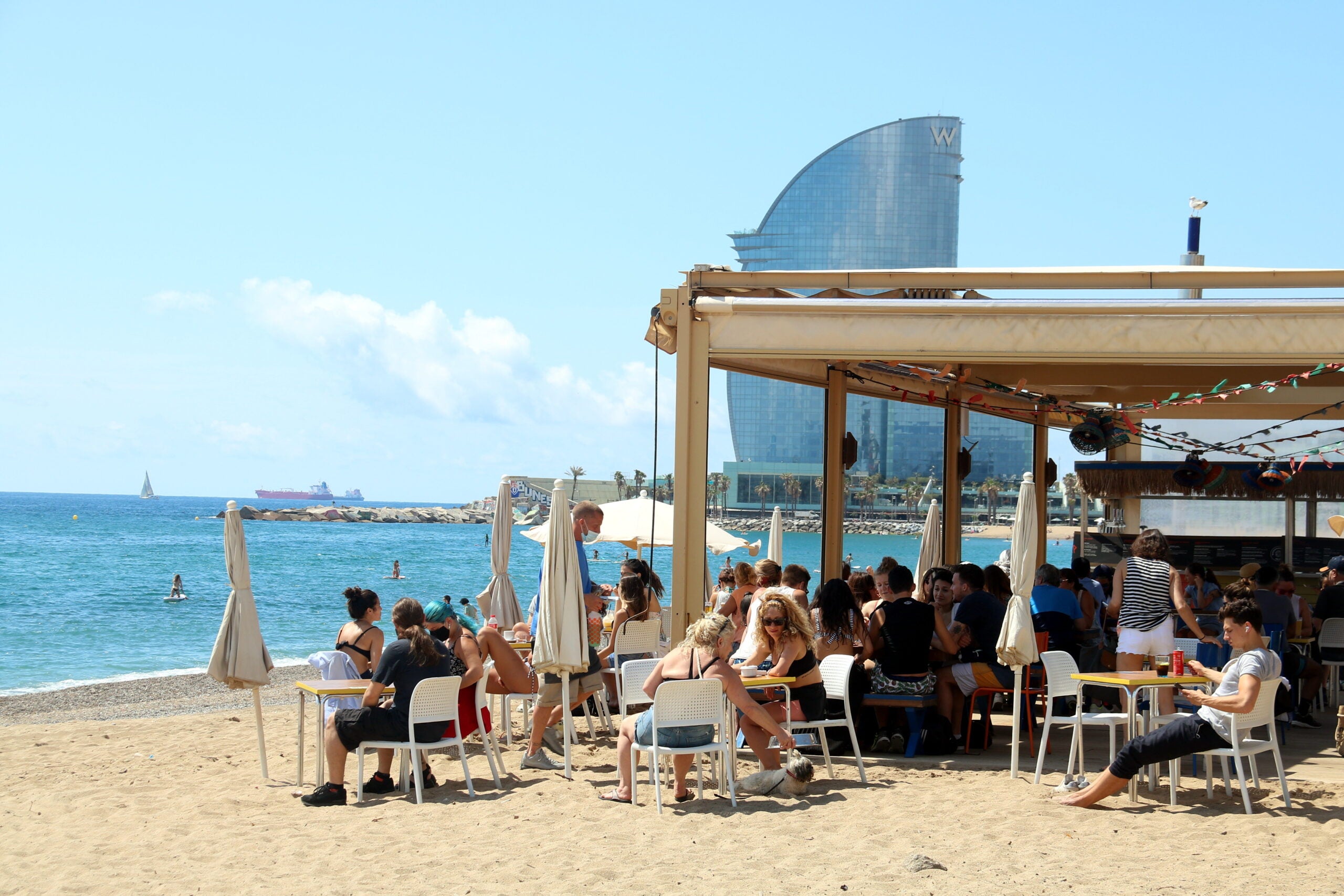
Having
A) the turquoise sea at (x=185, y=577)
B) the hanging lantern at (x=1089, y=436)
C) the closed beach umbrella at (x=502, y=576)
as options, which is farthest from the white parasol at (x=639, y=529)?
the turquoise sea at (x=185, y=577)

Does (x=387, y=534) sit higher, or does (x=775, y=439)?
(x=775, y=439)

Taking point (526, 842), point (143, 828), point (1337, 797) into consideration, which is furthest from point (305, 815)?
point (1337, 797)

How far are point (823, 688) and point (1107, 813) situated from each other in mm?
1411

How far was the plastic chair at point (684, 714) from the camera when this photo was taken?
513 centimetres

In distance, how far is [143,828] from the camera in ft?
17.2

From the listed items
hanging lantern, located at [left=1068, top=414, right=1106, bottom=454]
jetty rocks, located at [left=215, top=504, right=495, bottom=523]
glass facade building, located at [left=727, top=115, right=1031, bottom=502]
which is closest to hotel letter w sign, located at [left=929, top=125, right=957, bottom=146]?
glass facade building, located at [left=727, top=115, right=1031, bottom=502]

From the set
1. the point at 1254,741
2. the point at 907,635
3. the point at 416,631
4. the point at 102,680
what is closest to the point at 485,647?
the point at 416,631

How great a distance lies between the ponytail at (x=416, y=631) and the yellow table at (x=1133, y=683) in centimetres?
296

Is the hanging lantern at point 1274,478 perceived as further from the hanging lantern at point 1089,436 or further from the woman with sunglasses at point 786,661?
the woman with sunglasses at point 786,661

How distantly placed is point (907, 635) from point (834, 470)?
8.82 feet

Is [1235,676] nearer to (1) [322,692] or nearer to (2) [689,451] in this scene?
(2) [689,451]

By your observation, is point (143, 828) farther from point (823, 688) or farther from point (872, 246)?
point (872, 246)

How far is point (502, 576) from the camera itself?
25.6ft

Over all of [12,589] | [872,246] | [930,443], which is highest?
[872,246]
